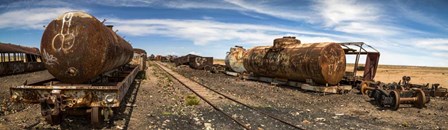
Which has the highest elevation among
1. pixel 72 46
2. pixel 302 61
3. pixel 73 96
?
pixel 72 46

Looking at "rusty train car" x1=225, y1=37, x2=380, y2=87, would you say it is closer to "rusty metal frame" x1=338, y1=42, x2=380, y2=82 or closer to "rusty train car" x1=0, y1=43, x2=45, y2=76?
"rusty metal frame" x1=338, y1=42, x2=380, y2=82

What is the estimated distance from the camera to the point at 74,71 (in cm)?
759

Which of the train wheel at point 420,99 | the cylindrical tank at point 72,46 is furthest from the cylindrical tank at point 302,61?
the cylindrical tank at point 72,46

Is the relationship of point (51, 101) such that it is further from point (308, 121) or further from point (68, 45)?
point (308, 121)

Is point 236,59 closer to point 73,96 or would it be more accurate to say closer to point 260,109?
point 260,109

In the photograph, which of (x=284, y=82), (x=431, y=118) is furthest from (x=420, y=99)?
(x=284, y=82)

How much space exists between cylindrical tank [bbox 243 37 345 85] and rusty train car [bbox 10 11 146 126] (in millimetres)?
10663

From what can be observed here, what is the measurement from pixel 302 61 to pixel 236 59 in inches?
460

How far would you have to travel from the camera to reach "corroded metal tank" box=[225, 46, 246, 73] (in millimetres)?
27394

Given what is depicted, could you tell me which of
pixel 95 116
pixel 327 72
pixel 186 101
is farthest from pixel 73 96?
pixel 327 72

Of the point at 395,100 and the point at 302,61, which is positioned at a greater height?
the point at 302,61

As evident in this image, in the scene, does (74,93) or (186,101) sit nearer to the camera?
(74,93)

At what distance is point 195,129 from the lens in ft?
25.8

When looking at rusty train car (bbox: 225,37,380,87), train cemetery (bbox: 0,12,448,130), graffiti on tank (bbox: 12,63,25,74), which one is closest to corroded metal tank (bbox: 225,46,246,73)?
rusty train car (bbox: 225,37,380,87)
